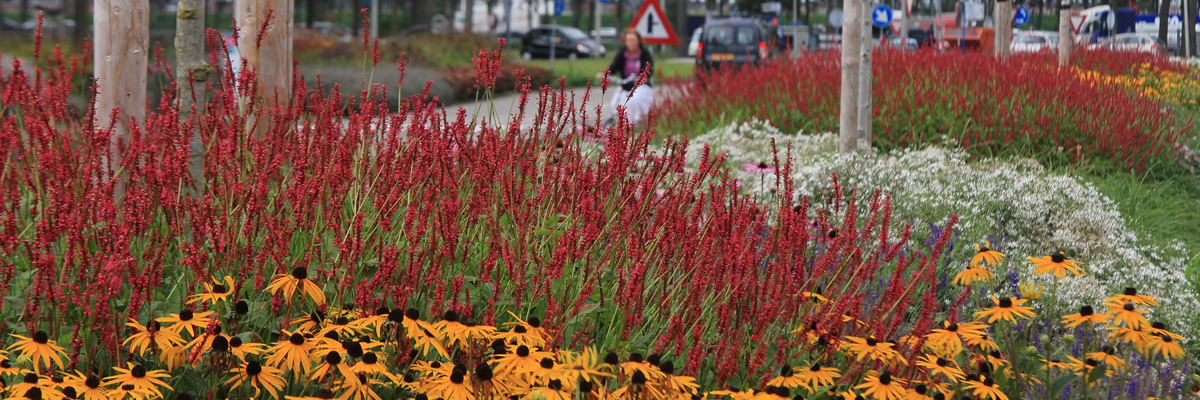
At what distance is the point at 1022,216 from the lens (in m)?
5.19

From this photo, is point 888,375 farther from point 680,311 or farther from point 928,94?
point 928,94

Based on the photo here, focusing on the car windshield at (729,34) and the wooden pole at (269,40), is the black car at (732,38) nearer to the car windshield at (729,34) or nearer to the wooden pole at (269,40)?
the car windshield at (729,34)

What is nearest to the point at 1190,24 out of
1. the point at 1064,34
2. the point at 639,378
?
the point at 1064,34

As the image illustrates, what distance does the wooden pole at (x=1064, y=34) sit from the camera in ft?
43.2

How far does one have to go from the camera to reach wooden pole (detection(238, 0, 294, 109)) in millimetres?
4828

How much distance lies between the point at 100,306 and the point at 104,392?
0.26m

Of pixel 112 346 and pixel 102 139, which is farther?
pixel 102 139

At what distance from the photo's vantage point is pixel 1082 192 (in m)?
5.52

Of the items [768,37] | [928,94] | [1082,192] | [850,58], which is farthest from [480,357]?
[768,37]

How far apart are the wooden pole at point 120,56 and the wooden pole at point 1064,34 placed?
11014mm

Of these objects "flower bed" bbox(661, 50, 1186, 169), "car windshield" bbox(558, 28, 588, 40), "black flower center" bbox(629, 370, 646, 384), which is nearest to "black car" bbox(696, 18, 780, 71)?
"flower bed" bbox(661, 50, 1186, 169)

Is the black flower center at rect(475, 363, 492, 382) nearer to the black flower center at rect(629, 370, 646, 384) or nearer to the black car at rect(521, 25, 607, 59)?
the black flower center at rect(629, 370, 646, 384)

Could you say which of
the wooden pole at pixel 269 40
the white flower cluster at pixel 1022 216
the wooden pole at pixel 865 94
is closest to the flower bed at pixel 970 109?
the wooden pole at pixel 865 94

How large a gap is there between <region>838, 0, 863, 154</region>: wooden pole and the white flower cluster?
0.54 metres
